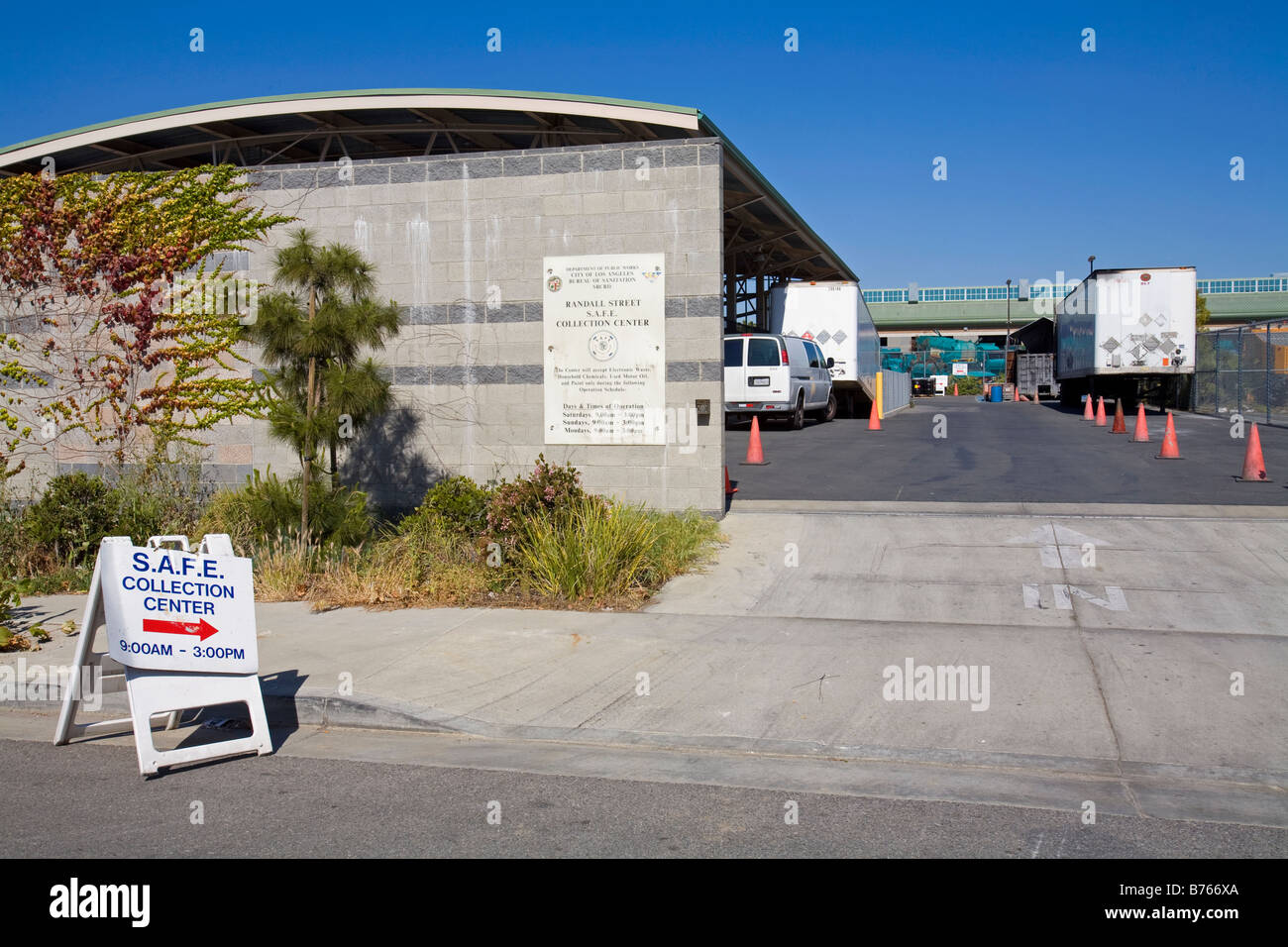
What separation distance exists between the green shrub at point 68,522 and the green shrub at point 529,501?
4.16 meters

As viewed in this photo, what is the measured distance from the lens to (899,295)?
325ft

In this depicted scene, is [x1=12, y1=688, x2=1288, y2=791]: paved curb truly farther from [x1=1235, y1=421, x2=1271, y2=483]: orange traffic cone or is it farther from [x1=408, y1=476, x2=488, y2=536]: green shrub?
[x1=1235, y1=421, x2=1271, y2=483]: orange traffic cone

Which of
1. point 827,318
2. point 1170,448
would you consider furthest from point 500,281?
point 827,318

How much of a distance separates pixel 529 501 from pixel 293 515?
2482 mm

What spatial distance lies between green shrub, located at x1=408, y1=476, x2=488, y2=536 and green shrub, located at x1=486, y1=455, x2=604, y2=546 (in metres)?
0.16

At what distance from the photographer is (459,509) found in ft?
32.7

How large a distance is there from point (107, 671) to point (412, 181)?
6.69 metres

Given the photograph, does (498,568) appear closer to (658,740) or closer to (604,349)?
(604,349)

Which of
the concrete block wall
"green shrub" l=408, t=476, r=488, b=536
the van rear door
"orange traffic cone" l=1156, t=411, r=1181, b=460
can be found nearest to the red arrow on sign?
"green shrub" l=408, t=476, r=488, b=536

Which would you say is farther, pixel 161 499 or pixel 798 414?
pixel 798 414

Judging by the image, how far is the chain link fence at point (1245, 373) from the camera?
2359 centimetres

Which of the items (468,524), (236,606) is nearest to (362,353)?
(468,524)

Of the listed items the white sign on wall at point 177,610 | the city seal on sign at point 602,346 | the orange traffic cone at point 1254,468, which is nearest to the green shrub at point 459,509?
the city seal on sign at point 602,346

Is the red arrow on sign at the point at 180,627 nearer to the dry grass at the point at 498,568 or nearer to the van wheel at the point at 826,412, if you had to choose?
the dry grass at the point at 498,568
